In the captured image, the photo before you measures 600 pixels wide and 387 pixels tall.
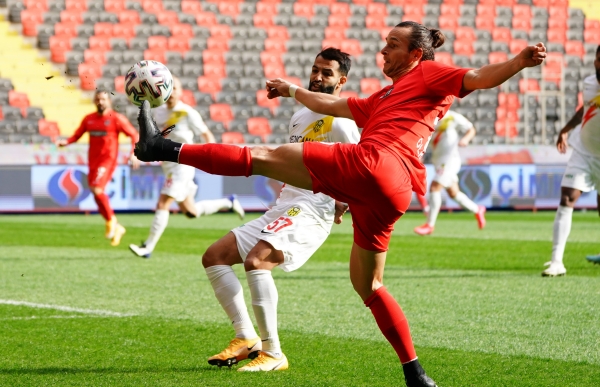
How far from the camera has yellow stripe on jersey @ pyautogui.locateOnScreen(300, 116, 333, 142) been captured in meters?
5.42

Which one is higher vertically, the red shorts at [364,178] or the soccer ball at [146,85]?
the soccer ball at [146,85]

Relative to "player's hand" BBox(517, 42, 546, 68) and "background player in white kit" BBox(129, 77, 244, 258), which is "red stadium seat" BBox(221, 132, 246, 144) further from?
"player's hand" BBox(517, 42, 546, 68)

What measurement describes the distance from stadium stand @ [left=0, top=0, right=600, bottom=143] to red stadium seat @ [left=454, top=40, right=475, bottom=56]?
3 cm

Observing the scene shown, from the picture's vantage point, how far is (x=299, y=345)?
5535 millimetres

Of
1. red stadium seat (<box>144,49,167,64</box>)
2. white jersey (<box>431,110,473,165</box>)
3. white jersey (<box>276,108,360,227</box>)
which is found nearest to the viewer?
white jersey (<box>276,108,360,227</box>)

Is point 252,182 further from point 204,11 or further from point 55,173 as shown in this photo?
point 204,11

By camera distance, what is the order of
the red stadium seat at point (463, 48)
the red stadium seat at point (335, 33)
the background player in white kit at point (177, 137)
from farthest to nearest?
the red stadium seat at point (463, 48) → the red stadium seat at point (335, 33) → the background player in white kit at point (177, 137)

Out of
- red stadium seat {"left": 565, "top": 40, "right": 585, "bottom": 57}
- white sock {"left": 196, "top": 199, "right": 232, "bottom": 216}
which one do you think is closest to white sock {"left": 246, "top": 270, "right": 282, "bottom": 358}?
white sock {"left": 196, "top": 199, "right": 232, "bottom": 216}

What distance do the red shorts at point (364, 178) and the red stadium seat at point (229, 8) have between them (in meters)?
22.6

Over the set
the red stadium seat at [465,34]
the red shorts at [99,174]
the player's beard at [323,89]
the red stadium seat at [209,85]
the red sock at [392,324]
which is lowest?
the red shorts at [99,174]

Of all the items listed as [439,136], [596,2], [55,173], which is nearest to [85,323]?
[439,136]

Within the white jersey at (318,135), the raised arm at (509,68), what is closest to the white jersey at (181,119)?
the white jersey at (318,135)

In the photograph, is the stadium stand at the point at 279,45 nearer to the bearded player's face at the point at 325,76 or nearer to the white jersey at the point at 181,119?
the white jersey at the point at 181,119

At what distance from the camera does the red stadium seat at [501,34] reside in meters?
28.0
